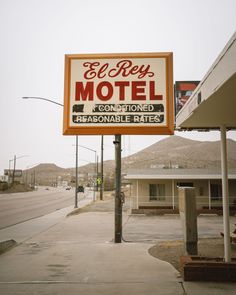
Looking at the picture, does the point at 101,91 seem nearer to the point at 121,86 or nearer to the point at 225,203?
the point at 121,86

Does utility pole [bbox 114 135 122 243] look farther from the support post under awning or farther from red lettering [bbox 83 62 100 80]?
the support post under awning

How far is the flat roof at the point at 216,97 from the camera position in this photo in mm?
4602

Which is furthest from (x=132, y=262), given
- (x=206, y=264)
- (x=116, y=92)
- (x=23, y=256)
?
(x=116, y=92)

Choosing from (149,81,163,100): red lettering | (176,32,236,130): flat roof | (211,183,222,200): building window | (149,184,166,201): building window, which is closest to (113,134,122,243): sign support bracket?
(149,81,163,100): red lettering

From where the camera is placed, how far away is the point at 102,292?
6.38 m

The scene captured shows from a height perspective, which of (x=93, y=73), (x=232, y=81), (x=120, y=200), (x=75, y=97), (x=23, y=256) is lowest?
(x=23, y=256)

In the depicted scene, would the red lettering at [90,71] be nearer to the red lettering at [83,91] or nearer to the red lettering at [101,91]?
the red lettering at [83,91]

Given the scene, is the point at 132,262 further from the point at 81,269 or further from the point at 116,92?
the point at 116,92

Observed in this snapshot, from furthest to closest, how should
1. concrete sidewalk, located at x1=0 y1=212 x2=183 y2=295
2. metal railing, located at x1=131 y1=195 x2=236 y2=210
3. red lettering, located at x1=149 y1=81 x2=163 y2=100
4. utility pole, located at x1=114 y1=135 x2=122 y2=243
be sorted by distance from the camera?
metal railing, located at x1=131 y1=195 x2=236 y2=210
utility pole, located at x1=114 y1=135 x2=122 y2=243
red lettering, located at x1=149 y1=81 x2=163 y2=100
concrete sidewalk, located at x1=0 y1=212 x2=183 y2=295

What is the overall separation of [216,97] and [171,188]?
76.6 ft

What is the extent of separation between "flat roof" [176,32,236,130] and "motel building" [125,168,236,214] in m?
18.3

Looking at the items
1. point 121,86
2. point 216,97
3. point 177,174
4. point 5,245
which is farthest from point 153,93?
point 177,174

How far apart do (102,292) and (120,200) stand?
6058 mm

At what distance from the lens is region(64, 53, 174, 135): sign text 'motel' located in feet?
36.2
